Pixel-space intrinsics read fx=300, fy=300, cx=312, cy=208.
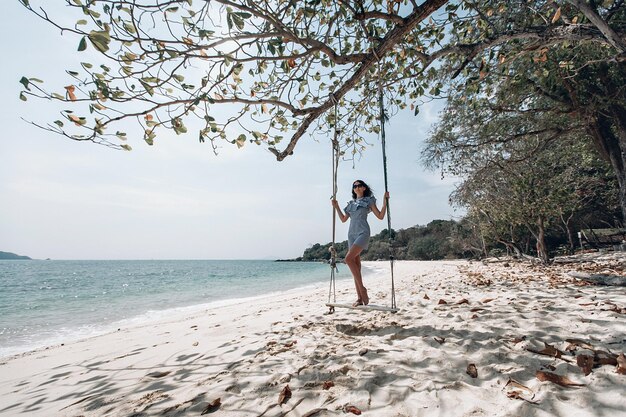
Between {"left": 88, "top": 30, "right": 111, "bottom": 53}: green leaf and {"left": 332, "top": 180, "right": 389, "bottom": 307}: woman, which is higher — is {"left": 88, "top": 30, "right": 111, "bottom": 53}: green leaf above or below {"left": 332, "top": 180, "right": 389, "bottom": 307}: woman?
above

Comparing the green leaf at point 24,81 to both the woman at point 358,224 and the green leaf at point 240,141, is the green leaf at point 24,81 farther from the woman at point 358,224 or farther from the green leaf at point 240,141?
the woman at point 358,224

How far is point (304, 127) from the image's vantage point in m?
5.02

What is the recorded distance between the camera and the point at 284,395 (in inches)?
93.3

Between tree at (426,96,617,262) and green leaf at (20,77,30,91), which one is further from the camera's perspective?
tree at (426,96,617,262)

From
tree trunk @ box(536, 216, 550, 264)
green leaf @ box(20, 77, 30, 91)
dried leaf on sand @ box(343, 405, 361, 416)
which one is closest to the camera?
dried leaf on sand @ box(343, 405, 361, 416)

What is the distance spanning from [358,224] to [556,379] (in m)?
3.47

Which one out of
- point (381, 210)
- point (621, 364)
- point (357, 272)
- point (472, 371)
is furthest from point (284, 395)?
point (381, 210)

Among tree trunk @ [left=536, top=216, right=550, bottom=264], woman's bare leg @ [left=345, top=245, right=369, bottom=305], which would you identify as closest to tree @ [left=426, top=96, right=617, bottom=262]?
tree trunk @ [left=536, top=216, right=550, bottom=264]

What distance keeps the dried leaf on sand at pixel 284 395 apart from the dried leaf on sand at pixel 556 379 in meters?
1.88

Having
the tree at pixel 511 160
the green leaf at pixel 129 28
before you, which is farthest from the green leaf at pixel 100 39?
the tree at pixel 511 160

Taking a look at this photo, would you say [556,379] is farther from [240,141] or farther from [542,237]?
[542,237]

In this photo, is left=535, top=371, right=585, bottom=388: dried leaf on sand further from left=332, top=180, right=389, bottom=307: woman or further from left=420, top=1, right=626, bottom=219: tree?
left=420, top=1, right=626, bottom=219: tree

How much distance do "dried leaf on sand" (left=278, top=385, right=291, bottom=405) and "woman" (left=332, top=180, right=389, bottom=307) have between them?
266cm

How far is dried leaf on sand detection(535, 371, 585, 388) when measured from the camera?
206 cm
